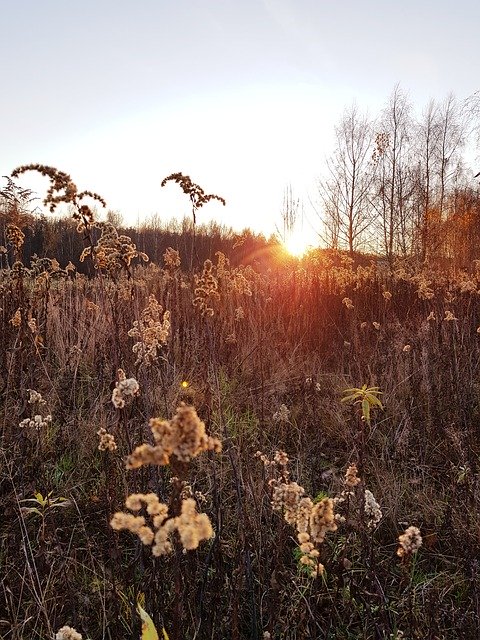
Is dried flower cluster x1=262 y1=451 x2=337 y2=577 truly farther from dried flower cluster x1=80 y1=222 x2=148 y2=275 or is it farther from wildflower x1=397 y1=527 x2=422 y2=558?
dried flower cluster x1=80 y1=222 x2=148 y2=275

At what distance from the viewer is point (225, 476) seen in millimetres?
2809

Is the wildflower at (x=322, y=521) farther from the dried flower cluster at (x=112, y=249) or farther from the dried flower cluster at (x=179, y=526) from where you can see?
the dried flower cluster at (x=112, y=249)

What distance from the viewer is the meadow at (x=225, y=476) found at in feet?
5.11

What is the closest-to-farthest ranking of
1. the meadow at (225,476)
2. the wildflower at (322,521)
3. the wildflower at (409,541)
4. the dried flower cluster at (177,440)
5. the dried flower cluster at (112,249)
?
1. the dried flower cluster at (177,440)
2. the wildflower at (322,521)
3. the wildflower at (409,541)
4. the meadow at (225,476)
5. the dried flower cluster at (112,249)

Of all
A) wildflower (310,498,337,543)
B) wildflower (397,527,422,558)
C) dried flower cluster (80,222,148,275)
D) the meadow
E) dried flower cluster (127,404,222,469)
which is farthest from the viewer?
dried flower cluster (80,222,148,275)

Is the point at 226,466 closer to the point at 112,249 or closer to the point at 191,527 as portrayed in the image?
the point at 112,249

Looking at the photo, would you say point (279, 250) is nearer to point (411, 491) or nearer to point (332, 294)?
point (332, 294)

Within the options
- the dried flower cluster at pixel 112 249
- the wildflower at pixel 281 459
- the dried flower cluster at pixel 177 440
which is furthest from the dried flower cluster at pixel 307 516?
the dried flower cluster at pixel 112 249

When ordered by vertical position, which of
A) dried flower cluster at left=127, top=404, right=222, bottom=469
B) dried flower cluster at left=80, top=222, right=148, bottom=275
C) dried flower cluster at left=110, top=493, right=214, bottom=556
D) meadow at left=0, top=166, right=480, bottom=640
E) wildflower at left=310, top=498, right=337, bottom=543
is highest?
dried flower cluster at left=80, top=222, right=148, bottom=275

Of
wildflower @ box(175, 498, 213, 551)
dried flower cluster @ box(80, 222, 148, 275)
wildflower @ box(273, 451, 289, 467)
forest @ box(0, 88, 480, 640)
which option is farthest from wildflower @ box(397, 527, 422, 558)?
dried flower cluster @ box(80, 222, 148, 275)

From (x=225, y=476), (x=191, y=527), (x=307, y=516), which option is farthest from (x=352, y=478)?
(x=225, y=476)

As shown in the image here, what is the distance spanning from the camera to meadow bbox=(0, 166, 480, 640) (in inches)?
61.3

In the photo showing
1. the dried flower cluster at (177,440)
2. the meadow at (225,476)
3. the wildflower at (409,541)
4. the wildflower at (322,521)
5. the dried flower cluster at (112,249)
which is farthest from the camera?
the dried flower cluster at (112,249)

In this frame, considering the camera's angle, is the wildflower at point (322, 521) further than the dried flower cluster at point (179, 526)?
Yes
